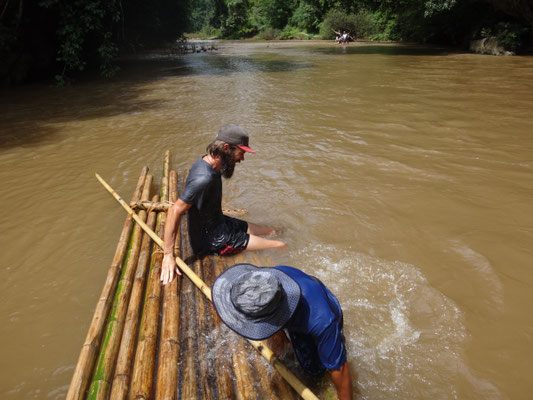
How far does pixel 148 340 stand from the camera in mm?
2205

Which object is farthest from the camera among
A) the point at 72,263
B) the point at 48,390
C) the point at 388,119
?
the point at 388,119

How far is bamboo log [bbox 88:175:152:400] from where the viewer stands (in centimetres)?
194

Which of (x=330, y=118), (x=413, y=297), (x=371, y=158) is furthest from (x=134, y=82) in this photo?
(x=413, y=297)

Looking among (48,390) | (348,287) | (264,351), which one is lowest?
(48,390)

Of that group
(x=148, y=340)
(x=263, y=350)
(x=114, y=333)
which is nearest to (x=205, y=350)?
(x=148, y=340)

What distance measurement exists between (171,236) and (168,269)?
12.6 inches

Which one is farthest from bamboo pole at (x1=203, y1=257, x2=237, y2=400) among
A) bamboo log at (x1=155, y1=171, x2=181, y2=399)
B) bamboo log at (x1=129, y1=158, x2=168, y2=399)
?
bamboo log at (x1=129, y1=158, x2=168, y2=399)

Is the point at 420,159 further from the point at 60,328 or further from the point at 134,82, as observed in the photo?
the point at 134,82

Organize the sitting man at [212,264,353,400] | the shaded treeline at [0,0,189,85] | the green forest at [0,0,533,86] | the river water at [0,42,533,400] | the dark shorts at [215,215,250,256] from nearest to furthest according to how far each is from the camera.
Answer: the sitting man at [212,264,353,400] → the river water at [0,42,533,400] → the dark shorts at [215,215,250,256] → the shaded treeline at [0,0,189,85] → the green forest at [0,0,533,86]

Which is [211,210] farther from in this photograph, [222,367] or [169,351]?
[222,367]

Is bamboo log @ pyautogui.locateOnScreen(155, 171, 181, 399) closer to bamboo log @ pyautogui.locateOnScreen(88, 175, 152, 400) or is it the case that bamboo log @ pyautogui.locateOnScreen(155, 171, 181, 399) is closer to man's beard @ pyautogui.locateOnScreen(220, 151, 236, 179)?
bamboo log @ pyautogui.locateOnScreen(88, 175, 152, 400)

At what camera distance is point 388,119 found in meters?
7.14

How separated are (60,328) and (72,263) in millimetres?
873

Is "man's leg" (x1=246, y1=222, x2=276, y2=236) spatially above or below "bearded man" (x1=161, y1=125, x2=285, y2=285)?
below
